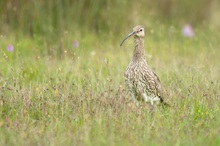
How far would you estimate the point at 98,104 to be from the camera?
635 centimetres

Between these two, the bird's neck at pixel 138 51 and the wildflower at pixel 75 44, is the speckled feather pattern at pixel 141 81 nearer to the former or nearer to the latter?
the bird's neck at pixel 138 51

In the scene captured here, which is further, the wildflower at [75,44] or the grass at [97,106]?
the wildflower at [75,44]

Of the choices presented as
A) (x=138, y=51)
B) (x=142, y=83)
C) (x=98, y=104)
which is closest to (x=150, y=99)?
(x=142, y=83)

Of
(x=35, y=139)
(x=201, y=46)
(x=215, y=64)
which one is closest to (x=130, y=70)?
(x=35, y=139)

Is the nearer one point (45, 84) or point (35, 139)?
point (35, 139)

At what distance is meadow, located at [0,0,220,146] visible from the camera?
18.2ft

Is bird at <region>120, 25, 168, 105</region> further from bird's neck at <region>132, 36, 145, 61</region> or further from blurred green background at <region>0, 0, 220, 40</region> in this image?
blurred green background at <region>0, 0, 220, 40</region>

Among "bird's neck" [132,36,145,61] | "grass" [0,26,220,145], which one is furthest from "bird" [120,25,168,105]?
"grass" [0,26,220,145]

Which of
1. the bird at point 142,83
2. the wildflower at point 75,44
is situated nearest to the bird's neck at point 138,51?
the bird at point 142,83

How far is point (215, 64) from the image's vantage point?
9.06m

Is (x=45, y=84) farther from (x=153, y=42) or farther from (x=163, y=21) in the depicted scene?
(x=163, y=21)

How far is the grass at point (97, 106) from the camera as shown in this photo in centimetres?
554

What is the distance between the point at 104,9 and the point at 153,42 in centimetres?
120

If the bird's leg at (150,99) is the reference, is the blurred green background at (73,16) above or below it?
above
